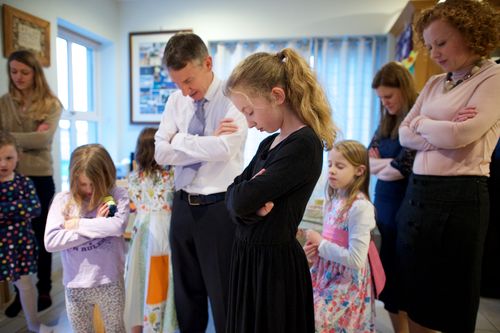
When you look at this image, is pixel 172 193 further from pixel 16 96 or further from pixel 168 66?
pixel 16 96

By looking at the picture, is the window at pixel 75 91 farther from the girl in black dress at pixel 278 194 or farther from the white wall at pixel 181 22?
the girl in black dress at pixel 278 194

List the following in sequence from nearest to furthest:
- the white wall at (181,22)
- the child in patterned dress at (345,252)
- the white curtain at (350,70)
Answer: the child in patterned dress at (345,252)
the white wall at (181,22)
the white curtain at (350,70)

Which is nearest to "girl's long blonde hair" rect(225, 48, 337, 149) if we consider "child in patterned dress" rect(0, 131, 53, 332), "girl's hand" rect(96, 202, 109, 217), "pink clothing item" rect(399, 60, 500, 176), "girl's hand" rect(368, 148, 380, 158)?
"pink clothing item" rect(399, 60, 500, 176)

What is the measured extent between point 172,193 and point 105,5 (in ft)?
9.42

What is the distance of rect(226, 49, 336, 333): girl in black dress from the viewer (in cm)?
93

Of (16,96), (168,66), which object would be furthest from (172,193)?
(16,96)

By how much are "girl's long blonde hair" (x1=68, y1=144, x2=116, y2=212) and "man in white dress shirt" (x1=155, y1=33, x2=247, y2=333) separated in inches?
10.3

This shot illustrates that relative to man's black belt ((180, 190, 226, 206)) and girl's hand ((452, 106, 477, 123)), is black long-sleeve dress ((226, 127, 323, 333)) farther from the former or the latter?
girl's hand ((452, 106, 477, 123))

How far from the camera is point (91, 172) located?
1480 millimetres

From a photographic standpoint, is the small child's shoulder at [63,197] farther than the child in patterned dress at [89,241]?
Yes

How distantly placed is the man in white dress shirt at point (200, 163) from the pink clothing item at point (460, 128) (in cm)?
75

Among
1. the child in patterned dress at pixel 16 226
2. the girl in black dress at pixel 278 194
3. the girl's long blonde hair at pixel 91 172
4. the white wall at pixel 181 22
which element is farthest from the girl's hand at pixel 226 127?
the white wall at pixel 181 22

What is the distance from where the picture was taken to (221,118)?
4.91 ft

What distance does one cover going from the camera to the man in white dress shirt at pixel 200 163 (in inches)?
55.1
